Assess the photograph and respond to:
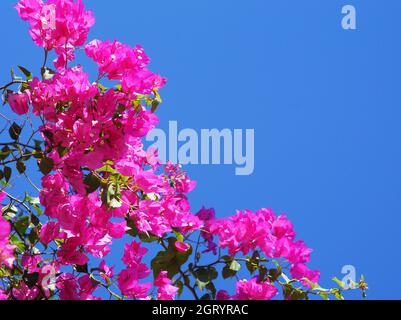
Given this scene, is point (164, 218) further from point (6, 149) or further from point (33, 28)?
point (33, 28)

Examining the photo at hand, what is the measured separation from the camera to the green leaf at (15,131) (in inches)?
59.2

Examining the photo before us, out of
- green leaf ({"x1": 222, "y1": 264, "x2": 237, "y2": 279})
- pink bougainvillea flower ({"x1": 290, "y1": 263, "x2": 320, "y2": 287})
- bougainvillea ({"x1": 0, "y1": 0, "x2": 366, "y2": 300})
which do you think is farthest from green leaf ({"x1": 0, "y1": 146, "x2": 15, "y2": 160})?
pink bougainvillea flower ({"x1": 290, "y1": 263, "x2": 320, "y2": 287})

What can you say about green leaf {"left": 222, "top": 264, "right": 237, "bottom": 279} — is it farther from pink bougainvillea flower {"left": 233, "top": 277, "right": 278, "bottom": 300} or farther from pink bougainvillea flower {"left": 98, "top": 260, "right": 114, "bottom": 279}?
pink bougainvillea flower {"left": 98, "top": 260, "right": 114, "bottom": 279}

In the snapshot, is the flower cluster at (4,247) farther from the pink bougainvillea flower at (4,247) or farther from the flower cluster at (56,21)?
the flower cluster at (56,21)

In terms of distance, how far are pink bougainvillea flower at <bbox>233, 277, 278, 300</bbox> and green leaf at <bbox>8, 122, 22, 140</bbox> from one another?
1.81ft

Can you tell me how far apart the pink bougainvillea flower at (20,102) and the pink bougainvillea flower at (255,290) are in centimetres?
57

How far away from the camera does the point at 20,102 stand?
4.89 feet

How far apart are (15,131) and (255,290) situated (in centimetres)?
58

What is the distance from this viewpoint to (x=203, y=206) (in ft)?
5.90

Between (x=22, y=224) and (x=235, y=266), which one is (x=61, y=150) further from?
→ (x=235, y=266)

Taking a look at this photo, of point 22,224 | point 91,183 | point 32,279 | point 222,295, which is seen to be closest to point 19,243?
point 22,224
